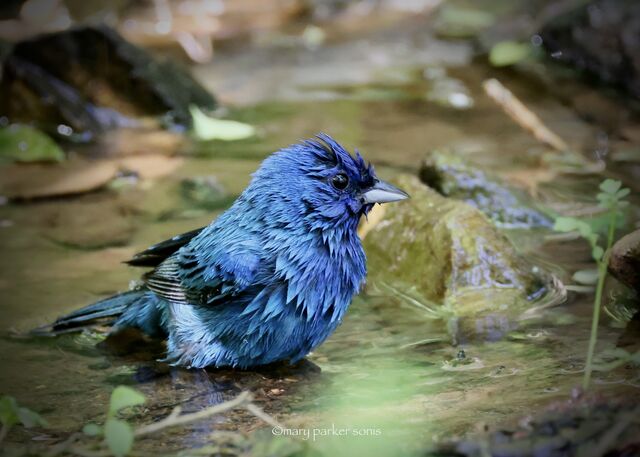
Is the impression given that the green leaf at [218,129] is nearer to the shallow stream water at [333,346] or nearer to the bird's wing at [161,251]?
the shallow stream water at [333,346]

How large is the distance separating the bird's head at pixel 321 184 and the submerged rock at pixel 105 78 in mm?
3773

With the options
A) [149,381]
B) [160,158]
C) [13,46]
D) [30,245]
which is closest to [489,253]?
[149,381]

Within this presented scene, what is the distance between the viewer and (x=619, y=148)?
675 cm

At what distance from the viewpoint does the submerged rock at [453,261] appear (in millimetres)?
4762

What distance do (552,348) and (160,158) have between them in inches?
150

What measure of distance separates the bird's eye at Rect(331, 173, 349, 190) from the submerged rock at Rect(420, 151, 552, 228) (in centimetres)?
164

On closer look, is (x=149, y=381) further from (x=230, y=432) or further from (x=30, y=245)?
(x=30, y=245)

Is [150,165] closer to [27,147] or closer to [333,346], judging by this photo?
[27,147]

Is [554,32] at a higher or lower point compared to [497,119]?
higher

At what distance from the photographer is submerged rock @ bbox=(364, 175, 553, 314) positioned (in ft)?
15.6

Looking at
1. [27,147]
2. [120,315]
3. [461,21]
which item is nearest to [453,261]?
[120,315]

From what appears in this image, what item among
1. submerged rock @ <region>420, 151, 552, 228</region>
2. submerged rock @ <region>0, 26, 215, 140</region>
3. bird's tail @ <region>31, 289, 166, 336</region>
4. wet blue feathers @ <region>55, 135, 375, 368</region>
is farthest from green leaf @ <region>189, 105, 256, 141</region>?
wet blue feathers @ <region>55, 135, 375, 368</region>

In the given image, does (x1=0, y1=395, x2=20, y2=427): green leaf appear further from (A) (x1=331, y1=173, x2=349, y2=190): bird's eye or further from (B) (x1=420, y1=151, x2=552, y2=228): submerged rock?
(B) (x1=420, y1=151, x2=552, y2=228): submerged rock

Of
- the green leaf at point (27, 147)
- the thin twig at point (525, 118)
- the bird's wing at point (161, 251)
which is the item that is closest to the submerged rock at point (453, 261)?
the bird's wing at point (161, 251)
